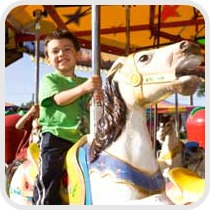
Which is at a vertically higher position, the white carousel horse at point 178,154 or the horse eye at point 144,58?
the horse eye at point 144,58

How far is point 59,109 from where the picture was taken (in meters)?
1.30

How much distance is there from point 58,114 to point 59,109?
15 mm

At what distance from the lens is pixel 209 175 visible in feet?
4.34

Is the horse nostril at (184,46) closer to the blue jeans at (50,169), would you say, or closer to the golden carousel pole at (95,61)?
the golden carousel pole at (95,61)

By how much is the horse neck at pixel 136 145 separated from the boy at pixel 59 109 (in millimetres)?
123

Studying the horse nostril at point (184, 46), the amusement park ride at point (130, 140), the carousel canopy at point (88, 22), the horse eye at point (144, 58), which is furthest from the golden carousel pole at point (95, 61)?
the carousel canopy at point (88, 22)

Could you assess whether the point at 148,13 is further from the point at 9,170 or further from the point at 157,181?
the point at 157,181

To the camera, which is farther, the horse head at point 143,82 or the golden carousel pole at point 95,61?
the golden carousel pole at point 95,61

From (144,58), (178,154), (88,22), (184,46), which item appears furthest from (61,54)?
(88,22)

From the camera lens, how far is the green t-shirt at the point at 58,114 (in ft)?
4.26

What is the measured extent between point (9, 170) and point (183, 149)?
109cm

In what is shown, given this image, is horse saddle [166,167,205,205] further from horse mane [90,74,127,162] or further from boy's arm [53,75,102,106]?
boy's arm [53,75,102,106]

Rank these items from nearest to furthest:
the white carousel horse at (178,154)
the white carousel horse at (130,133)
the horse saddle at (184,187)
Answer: the white carousel horse at (130,133) → the horse saddle at (184,187) → the white carousel horse at (178,154)

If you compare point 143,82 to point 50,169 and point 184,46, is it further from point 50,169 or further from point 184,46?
point 50,169
